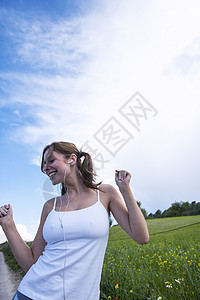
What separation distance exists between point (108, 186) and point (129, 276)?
239 centimetres

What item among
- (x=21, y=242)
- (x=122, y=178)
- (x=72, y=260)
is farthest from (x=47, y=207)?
(x=122, y=178)

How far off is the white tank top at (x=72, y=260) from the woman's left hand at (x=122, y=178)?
20 cm

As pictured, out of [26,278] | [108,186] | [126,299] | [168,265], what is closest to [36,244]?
[26,278]

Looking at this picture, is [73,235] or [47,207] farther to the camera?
[47,207]

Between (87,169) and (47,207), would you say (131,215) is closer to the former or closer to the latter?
(87,169)

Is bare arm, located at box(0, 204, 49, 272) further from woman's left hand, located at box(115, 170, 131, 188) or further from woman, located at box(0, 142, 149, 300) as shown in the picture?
woman's left hand, located at box(115, 170, 131, 188)

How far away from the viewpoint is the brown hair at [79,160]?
5.34 ft

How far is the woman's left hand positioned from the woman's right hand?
32.3 inches

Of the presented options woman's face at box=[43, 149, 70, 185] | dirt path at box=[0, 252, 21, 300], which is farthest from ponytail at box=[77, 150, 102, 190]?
dirt path at box=[0, 252, 21, 300]

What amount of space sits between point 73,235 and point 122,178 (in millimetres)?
398

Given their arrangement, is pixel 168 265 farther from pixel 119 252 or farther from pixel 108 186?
pixel 108 186

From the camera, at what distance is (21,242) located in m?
1.61

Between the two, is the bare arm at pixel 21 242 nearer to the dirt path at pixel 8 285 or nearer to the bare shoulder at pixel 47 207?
the bare shoulder at pixel 47 207

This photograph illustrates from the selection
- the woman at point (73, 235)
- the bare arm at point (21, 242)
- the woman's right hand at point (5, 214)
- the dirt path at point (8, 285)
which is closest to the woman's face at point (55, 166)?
the woman at point (73, 235)
